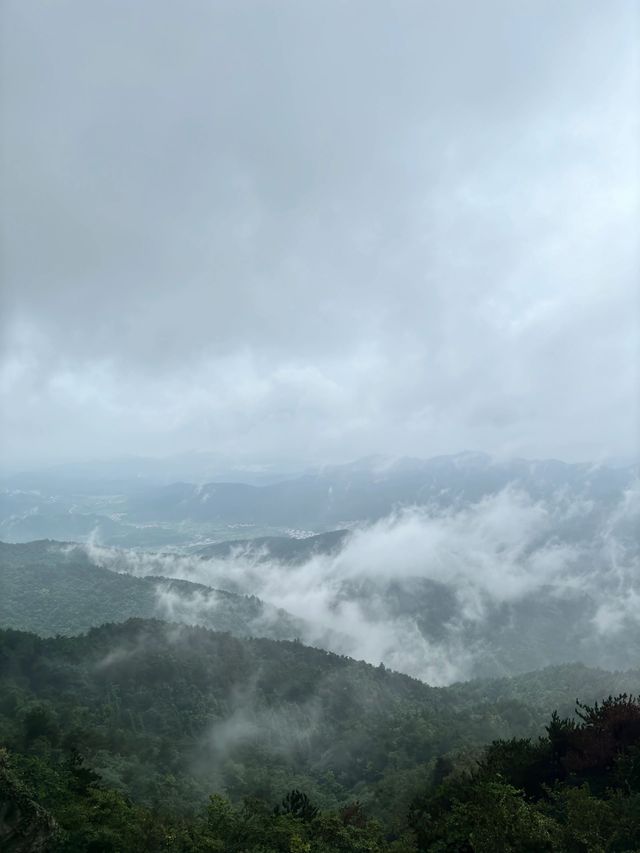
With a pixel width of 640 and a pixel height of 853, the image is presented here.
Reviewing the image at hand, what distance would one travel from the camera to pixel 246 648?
15325 centimetres

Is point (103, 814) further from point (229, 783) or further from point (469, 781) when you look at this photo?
point (229, 783)

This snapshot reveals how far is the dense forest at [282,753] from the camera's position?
22.7 metres

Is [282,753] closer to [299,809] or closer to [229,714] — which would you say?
[229,714]

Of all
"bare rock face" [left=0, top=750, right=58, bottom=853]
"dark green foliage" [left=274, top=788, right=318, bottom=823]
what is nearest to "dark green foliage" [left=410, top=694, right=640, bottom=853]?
"dark green foliage" [left=274, top=788, right=318, bottom=823]

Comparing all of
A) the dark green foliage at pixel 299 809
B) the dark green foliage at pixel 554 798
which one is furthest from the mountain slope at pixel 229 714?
the dark green foliage at pixel 554 798

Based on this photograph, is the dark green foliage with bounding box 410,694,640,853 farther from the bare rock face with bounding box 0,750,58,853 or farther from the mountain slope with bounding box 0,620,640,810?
the mountain slope with bounding box 0,620,640,810

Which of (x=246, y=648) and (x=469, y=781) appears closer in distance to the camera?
(x=469, y=781)

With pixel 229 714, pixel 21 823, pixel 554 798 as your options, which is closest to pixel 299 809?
pixel 554 798

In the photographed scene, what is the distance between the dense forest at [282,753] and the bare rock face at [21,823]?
7cm

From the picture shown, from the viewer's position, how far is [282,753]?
11012cm

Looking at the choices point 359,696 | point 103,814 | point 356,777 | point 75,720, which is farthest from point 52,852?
point 359,696

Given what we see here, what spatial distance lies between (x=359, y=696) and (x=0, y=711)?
94000 millimetres

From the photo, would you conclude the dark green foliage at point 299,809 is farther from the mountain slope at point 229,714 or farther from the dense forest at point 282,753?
the mountain slope at point 229,714

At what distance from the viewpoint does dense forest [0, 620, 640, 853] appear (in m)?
22.7
